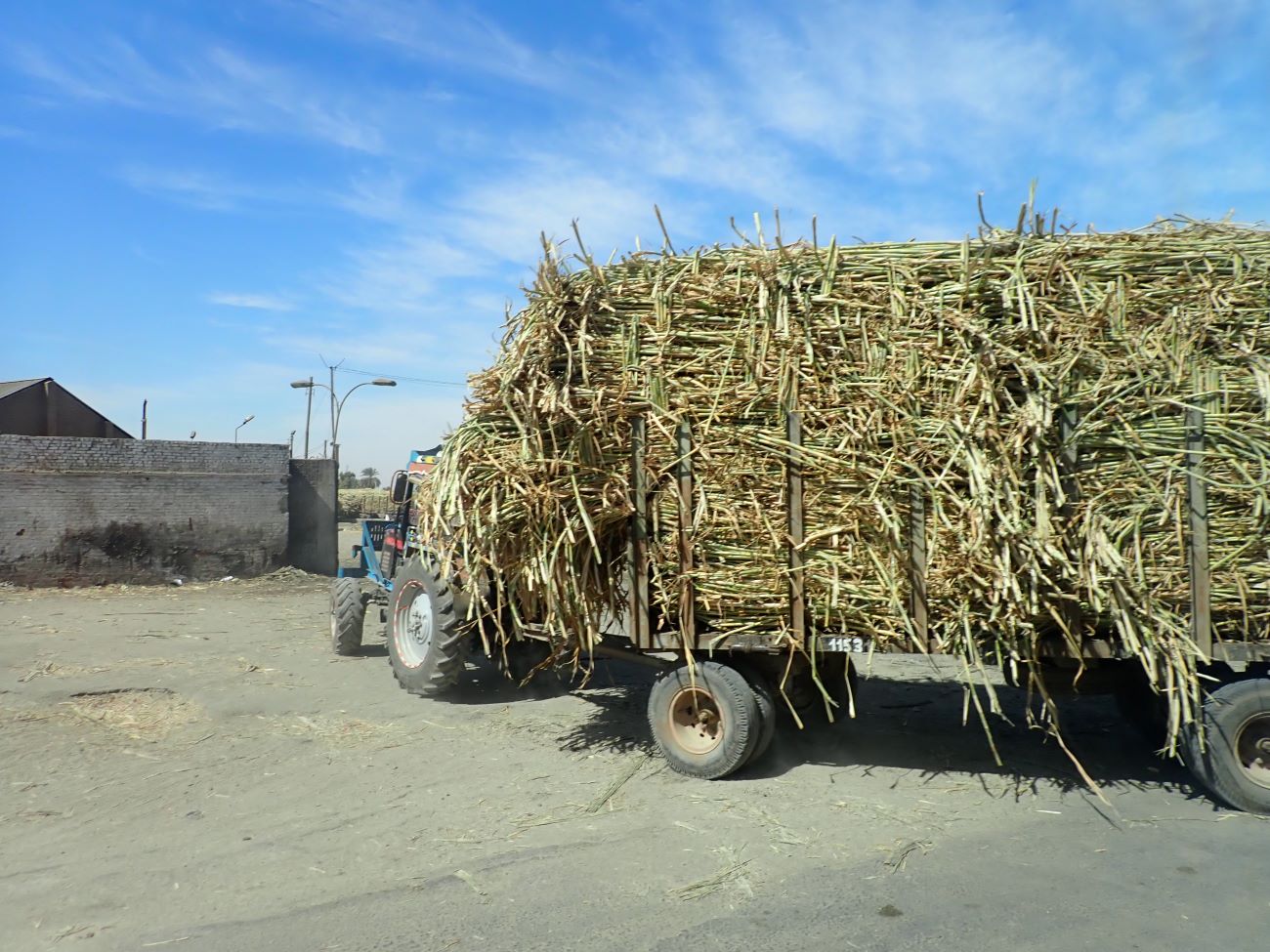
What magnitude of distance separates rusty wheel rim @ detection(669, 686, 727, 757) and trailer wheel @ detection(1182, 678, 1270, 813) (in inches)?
110

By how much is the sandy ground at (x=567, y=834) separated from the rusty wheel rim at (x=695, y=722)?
0.25 meters

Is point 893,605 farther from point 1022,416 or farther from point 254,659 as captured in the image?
point 254,659

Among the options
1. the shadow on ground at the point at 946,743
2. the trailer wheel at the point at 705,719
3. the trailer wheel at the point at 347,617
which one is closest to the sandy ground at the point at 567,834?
the shadow on ground at the point at 946,743

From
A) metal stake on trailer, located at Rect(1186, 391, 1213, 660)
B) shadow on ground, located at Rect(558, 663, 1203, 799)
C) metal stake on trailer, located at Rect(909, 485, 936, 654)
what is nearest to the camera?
metal stake on trailer, located at Rect(1186, 391, 1213, 660)

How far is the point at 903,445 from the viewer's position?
5.56 metres

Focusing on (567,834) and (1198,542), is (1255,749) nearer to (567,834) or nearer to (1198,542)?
A: (1198,542)

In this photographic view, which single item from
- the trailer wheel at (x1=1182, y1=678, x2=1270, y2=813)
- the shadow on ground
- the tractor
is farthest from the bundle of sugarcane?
the tractor

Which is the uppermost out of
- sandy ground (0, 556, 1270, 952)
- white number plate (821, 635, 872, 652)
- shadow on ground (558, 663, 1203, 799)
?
white number plate (821, 635, 872, 652)

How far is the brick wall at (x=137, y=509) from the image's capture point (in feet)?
54.2

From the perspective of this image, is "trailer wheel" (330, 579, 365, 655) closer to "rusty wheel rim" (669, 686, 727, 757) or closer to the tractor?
the tractor

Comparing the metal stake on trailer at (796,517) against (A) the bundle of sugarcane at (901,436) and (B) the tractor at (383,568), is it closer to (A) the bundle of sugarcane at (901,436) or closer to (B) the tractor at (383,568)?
(A) the bundle of sugarcane at (901,436)

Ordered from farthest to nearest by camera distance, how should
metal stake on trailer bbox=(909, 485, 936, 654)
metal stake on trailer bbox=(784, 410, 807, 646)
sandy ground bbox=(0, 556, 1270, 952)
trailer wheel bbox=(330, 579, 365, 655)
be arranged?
trailer wheel bbox=(330, 579, 365, 655)
metal stake on trailer bbox=(784, 410, 807, 646)
metal stake on trailer bbox=(909, 485, 936, 654)
sandy ground bbox=(0, 556, 1270, 952)

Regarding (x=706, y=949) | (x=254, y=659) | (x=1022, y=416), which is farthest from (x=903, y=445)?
(x=254, y=659)

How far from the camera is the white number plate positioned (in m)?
5.74
